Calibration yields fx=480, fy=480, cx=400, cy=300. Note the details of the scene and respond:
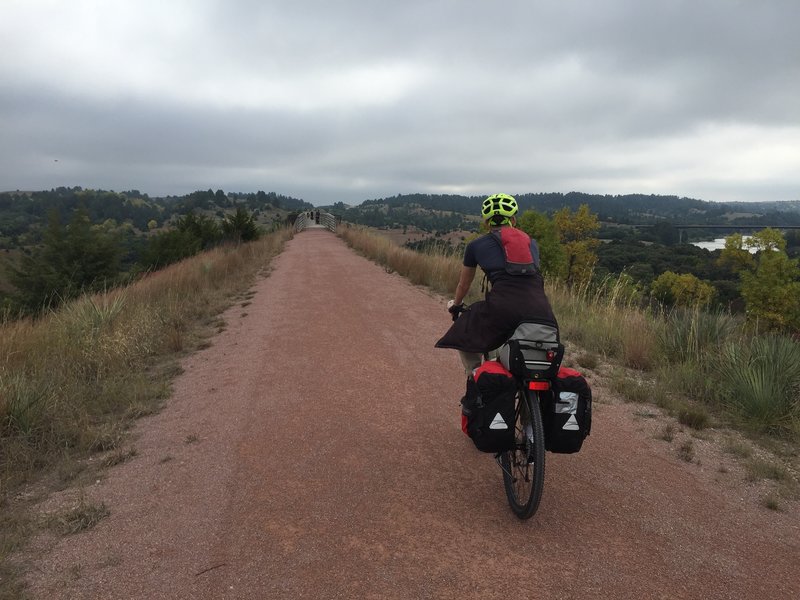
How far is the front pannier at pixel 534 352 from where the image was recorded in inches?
112

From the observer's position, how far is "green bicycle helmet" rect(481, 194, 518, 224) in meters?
3.36

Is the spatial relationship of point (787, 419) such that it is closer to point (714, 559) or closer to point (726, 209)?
point (714, 559)

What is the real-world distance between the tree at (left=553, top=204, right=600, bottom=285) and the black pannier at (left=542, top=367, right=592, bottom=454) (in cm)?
5042

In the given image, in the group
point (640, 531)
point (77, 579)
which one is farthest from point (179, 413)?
point (640, 531)

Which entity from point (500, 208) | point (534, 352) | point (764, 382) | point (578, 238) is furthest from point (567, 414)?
point (578, 238)

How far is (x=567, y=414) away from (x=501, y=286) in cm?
87

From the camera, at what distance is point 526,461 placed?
2.99m

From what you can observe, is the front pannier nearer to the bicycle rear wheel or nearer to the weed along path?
the bicycle rear wheel

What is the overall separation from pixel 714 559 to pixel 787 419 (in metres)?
2.49

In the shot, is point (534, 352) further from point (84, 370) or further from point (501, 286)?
point (84, 370)

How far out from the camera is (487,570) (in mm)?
2588

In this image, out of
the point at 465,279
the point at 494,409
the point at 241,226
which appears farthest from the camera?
the point at 241,226

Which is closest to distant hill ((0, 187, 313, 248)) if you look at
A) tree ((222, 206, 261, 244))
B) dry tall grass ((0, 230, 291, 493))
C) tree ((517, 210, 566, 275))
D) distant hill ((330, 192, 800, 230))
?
distant hill ((330, 192, 800, 230))

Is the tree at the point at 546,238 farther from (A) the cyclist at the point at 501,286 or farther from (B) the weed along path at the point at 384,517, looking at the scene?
(A) the cyclist at the point at 501,286
